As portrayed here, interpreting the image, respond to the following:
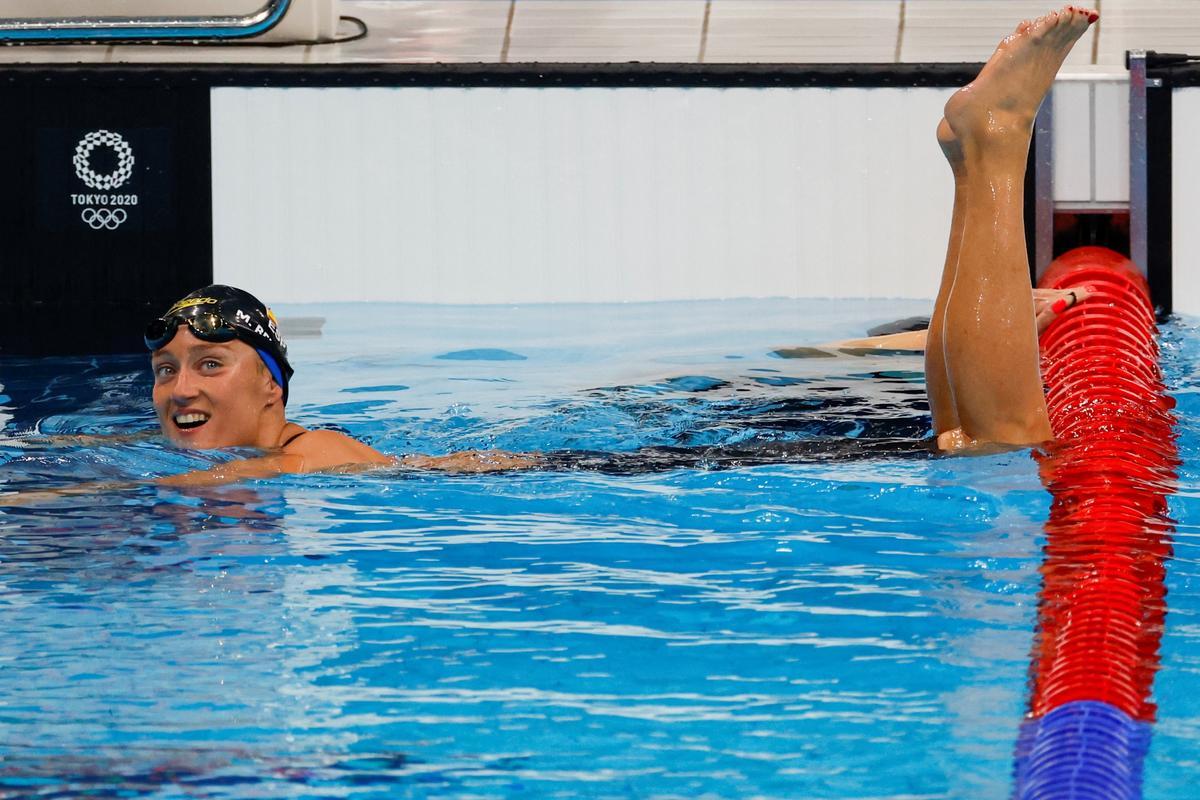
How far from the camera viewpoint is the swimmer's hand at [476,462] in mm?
4523

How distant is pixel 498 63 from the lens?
8.21 metres

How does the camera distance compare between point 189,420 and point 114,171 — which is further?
point 114,171

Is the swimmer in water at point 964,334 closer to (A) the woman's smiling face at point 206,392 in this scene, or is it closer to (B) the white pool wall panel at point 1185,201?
(A) the woman's smiling face at point 206,392

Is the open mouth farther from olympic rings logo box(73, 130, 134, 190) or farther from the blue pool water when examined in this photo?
olympic rings logo box(73, 130, 134, 190)

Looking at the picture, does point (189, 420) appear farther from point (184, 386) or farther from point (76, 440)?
point (76, 440)

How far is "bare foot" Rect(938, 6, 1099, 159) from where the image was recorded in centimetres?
416

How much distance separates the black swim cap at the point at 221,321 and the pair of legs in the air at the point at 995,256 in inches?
71.8

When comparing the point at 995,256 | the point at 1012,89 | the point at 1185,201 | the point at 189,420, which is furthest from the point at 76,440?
Result: the point at 1185,201

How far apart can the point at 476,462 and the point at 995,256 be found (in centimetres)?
152

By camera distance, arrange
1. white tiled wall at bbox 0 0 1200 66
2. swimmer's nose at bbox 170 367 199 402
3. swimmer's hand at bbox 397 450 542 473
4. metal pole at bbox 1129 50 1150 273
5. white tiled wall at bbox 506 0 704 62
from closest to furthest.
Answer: swimmer's nose at bbox 170 367 199 402, swimmer's hand at bbox 397 450 542 473, metal pole at bbox 1129 50 1150 273, white tiled wall at bbox 0 0 1200 66, white tiled wall at bbox 506 0 704 62

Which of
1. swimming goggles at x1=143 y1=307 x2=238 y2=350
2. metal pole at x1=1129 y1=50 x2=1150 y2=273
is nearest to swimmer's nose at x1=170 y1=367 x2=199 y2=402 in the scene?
swimming goggles at x1=143 y1=307 x2=238 y2=350

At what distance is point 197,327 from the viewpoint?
445 cm

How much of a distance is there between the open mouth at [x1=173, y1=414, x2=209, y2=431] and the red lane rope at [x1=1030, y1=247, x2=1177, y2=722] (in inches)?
88.5

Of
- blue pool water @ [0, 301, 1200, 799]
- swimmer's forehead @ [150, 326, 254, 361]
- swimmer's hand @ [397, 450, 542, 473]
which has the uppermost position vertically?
swimmer's forehead @ [150, 326, 254, 361]
